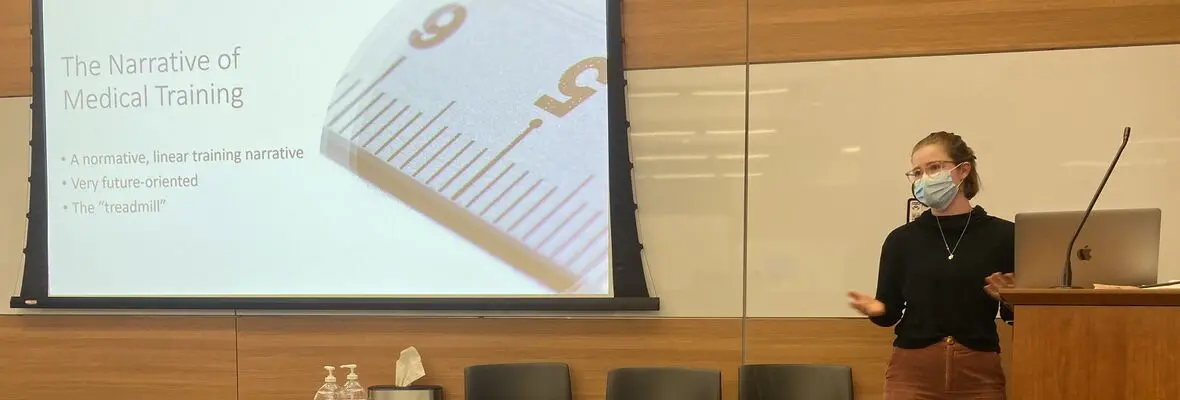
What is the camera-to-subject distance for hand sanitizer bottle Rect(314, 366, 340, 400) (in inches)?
154

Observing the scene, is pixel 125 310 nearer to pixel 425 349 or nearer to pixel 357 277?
pixel 357 277

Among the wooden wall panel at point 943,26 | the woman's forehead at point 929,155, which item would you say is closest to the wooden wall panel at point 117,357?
the wooden wall panel at point 943,26

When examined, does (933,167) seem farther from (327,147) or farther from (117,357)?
(117,357)

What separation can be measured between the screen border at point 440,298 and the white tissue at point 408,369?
206mm

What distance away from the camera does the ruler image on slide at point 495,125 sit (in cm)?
377

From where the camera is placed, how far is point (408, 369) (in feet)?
12.7

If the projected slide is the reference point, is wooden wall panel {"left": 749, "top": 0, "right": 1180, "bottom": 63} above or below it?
above

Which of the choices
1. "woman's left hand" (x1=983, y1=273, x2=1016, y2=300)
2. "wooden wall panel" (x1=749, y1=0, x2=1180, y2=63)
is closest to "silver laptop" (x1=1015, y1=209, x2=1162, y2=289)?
"woman's left hand" (x1=983, y1=273, x2=1016, y2=300)

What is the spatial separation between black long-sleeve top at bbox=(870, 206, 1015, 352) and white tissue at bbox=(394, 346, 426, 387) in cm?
203


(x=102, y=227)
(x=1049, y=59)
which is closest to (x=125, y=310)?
(x=102, y=227)

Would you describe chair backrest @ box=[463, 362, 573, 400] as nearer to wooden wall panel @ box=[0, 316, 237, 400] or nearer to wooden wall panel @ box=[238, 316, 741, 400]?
wooden wall panel @ box=[238, 316, 741, 400]

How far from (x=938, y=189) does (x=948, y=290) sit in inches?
11.7

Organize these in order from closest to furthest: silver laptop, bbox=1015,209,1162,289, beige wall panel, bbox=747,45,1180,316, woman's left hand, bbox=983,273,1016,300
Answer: silver laptop, bbox=1015,209,1162,289, woman's left hand, bbox=983,273,1016,300, beige wall panel, bbox=747,45,1180,316

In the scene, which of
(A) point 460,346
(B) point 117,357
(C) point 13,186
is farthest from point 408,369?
(C) point 13,186
